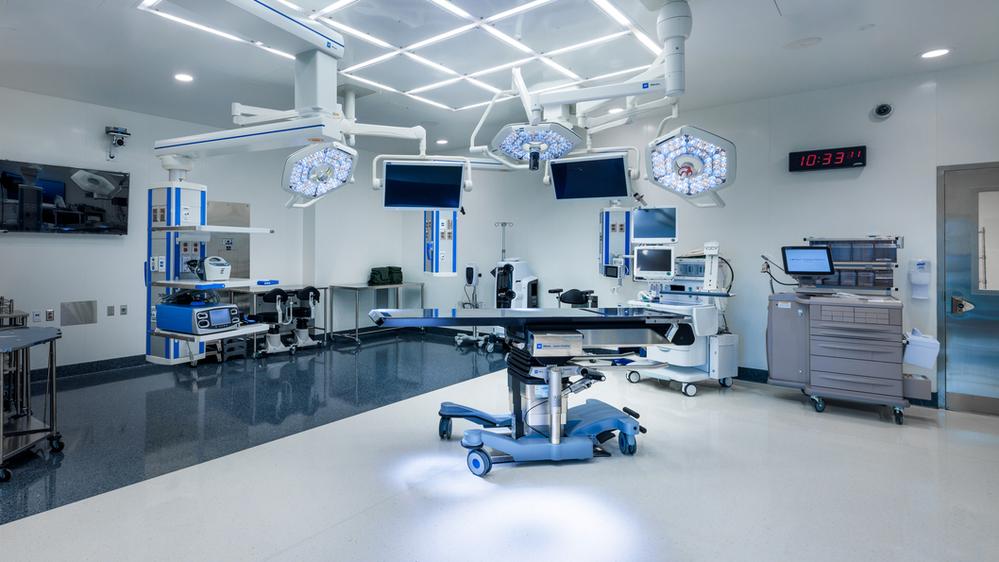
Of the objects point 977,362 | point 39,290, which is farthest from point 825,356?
point 39,290

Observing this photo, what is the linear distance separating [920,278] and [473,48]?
4741 mm

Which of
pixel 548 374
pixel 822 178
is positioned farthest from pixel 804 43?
pixel 548 374

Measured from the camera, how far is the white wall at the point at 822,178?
4.59 metres

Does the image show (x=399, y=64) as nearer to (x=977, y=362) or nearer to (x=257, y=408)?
(x=257, y=408)

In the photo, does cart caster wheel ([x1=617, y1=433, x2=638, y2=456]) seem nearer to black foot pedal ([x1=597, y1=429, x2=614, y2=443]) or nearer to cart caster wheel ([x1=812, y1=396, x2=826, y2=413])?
black foot pedal ([x1=597, y1=429, x2=614, y2=443])

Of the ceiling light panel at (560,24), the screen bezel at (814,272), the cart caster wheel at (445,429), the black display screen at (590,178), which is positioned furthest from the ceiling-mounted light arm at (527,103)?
the screen bezel at (814,272)

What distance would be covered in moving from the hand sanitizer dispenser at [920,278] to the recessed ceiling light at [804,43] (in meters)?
2.39

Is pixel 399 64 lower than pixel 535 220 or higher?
higher

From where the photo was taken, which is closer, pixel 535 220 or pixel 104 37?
pixel 104 37

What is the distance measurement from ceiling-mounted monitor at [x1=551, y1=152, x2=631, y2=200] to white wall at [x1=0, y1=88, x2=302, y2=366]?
17.3 ft

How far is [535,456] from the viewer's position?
328cm

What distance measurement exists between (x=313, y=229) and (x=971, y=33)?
800cm

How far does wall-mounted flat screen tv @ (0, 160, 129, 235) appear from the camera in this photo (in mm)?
5117

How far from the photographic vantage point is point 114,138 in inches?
227
